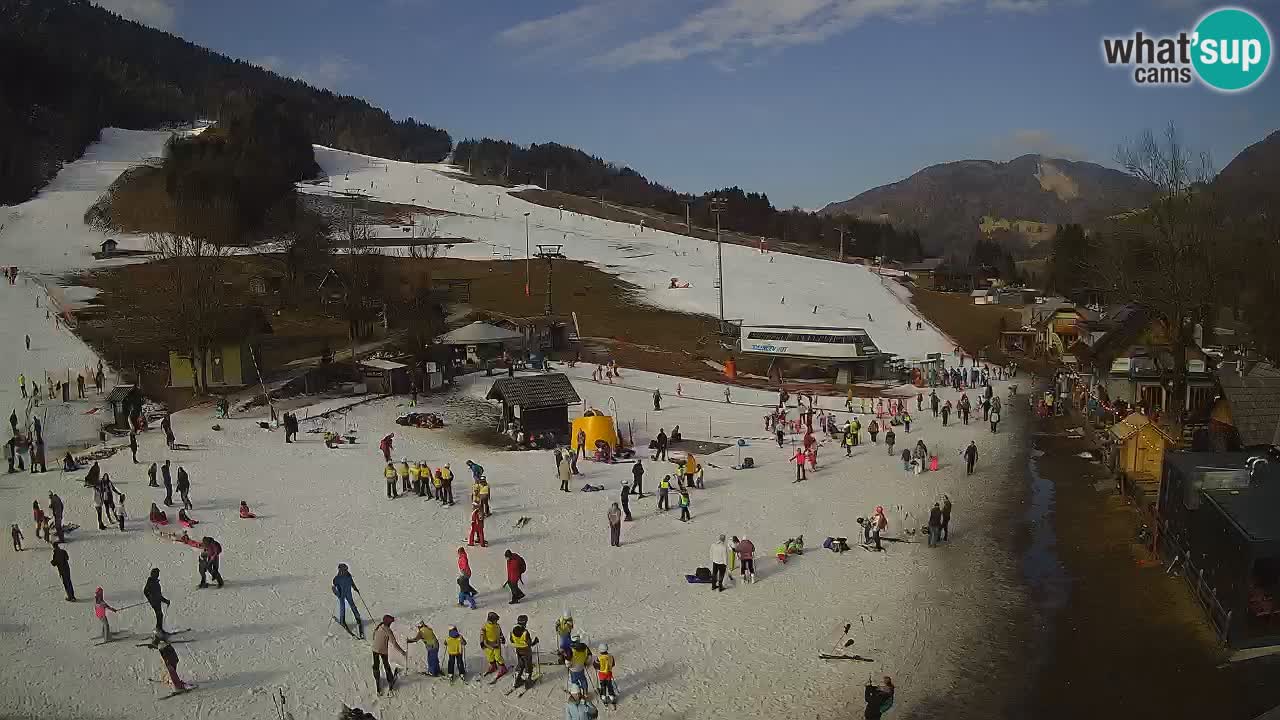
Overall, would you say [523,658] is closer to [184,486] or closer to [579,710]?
[579,710]

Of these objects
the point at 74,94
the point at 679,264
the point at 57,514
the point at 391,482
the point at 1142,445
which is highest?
the point at 74,94

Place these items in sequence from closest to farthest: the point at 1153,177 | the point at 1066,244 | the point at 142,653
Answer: the point at 142,653 → the point at 1153,177 → the point at 1066,244

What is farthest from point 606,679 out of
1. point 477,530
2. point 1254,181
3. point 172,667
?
point 1254,181

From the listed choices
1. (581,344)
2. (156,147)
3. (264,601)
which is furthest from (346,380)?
(156,147)

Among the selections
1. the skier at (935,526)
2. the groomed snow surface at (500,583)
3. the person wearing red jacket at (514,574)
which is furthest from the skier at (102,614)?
the skier at (935,526)

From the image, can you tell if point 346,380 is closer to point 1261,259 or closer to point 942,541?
point 942,541

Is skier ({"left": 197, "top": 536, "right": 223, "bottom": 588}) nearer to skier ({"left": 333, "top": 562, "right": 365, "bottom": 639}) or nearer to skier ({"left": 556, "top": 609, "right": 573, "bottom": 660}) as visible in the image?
skier ({"left": 333, "top": 562, "right": 365, "bottom": 639})

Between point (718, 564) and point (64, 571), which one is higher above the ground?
point (64, 571)
